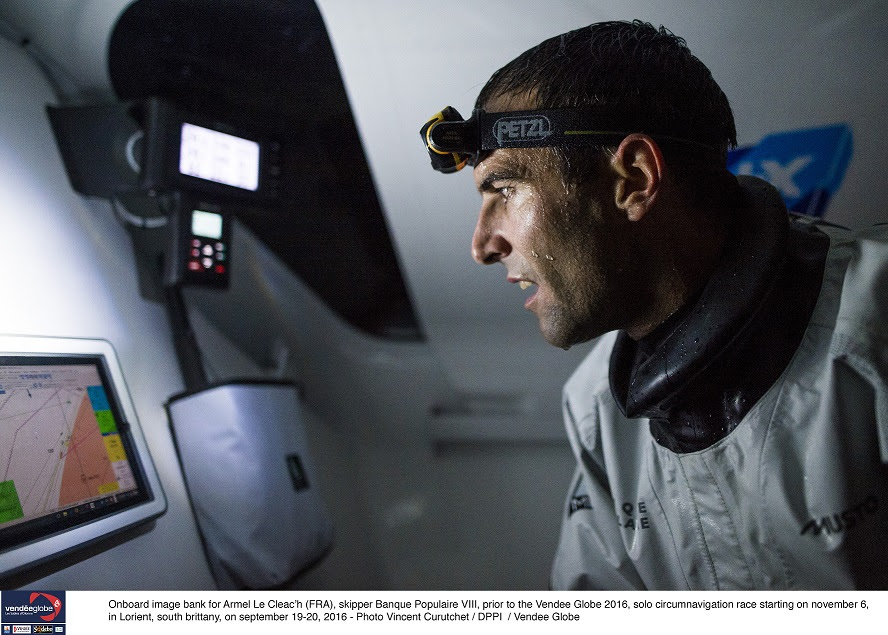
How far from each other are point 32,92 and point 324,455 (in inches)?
39.3

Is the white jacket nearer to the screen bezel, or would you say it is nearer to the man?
the man

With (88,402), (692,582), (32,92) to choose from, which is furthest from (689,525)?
(32,92)

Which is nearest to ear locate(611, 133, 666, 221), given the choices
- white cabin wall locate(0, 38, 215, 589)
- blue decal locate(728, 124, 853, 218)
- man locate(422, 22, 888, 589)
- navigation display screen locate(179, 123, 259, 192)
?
man locate(422, 22, 888, 589)

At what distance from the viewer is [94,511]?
3.13 ft

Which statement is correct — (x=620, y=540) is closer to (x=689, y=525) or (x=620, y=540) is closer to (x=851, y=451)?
(x=689, y=525)

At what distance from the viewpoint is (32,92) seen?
3.76 ft

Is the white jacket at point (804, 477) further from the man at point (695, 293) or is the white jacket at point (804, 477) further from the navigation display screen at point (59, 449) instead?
the navigation display screen at point (59, 449)

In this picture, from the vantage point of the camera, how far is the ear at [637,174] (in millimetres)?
790

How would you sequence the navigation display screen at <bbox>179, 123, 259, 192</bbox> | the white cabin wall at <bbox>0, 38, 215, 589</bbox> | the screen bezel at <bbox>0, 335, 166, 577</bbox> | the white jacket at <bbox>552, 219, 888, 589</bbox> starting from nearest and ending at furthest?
the white jacket at <bbox>552, 219, 888, 589</bbox>
the screen bezel at <bbox>0, 335, 166, 577</bbox>
the white cabin wall at <bbox>0, 38, 215, 589</bbox>
the navigation display screen at <bbox>179, 123, 259, 192</bbox>

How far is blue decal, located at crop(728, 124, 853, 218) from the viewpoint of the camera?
3.34 feet

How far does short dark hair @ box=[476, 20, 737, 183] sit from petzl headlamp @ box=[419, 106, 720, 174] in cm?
1

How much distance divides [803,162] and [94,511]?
123cm

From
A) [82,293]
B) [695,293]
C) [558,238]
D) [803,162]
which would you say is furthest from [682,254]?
[82,293]
